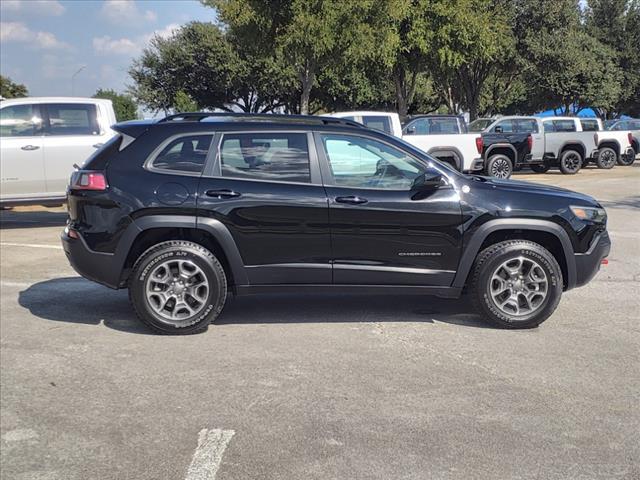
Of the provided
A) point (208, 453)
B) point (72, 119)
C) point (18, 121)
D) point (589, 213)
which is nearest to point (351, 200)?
point (589, 213)

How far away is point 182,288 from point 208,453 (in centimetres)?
206

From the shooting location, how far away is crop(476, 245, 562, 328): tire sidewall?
5.29 metres

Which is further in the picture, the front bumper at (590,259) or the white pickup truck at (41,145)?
the white pickup truck at (41,145)

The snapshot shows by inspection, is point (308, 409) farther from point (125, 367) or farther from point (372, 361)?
point (125, 367)

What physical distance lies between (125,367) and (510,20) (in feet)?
89.9

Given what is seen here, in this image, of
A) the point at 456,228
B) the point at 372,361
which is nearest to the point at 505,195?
the point at 456,228

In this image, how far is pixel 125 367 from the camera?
15.0 ft

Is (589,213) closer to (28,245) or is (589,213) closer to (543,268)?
(543,268)

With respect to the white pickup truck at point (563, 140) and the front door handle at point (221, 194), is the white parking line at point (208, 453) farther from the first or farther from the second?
the white pickup truck at point (563, 140)

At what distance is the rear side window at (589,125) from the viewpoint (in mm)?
21541

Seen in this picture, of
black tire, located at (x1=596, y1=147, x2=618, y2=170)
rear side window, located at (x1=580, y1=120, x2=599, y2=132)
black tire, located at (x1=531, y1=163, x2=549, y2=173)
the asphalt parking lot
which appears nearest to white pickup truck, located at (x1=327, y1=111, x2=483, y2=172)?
black tire, located at (x1=531, y1=163, x2=549, y2=173)

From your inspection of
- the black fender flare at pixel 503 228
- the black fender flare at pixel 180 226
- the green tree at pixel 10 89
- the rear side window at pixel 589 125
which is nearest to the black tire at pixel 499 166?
the rear side window at pixel 589 125

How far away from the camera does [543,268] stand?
209 inches

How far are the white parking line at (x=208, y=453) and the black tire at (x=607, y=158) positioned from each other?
2221 cm
